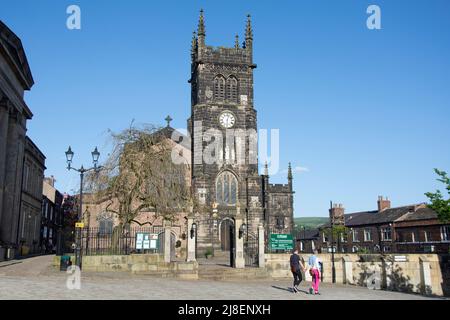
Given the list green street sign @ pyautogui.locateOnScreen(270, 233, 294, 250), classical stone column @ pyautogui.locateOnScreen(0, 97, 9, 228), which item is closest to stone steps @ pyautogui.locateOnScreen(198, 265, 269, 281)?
green street sign @ pyautogui.locateOnScreen(270, 233, 294, 250)

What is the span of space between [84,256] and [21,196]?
66.7ft

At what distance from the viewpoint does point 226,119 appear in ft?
156

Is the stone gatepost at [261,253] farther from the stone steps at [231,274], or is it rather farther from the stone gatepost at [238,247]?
the stone gatepost at [238,247]

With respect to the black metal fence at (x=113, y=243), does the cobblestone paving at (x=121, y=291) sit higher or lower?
lower

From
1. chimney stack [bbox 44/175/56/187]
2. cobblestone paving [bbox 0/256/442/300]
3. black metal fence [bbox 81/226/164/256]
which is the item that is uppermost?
chimney stack [bbox 44/175/56/187]

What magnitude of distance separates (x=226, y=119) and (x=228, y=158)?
14.7 feet

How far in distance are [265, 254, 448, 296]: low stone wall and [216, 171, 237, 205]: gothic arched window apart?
62.8 feet

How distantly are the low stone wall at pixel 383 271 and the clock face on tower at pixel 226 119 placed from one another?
76.1 ft

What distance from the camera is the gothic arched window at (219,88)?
160ft

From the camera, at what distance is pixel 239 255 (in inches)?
960

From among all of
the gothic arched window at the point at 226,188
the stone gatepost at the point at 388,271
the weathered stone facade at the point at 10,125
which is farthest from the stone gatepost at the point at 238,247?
the gothic arched window at the point at 226,188

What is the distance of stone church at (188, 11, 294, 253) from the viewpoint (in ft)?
146

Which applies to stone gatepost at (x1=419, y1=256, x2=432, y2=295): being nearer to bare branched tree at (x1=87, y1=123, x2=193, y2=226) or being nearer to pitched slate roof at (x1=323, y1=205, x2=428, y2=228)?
bare branched tree at (x1=87, y1=123, x2=193, y2=226)

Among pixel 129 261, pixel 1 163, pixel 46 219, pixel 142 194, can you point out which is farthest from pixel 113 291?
pixel 46 219
